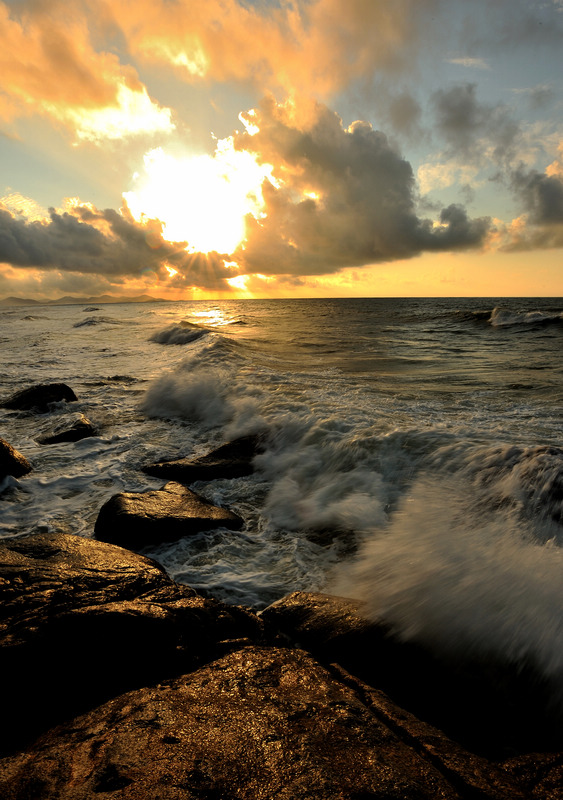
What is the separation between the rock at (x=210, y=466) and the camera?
5656 millimetres

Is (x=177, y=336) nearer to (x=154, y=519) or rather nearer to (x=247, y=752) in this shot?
(x=154, y=519)

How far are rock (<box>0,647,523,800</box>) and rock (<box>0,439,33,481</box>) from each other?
4395mm

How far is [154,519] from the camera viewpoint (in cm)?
412

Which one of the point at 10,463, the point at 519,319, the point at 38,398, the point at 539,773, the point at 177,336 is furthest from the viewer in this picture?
the point at 519,319

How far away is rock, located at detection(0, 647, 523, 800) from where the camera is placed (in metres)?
1.46

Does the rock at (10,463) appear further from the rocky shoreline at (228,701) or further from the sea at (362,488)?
the rocky shoreline at (228,701)

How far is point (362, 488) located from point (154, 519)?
2.50 meters

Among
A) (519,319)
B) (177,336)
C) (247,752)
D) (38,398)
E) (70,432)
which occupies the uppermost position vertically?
(519,319)

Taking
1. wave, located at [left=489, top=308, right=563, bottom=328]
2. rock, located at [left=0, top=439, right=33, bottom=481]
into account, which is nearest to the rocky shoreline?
rock, located at [left=0, top=439, right=33, bottom=481]

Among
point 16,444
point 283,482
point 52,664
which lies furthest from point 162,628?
point 16,444

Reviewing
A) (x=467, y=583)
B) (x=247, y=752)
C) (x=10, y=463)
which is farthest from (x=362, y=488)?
(x=10, y=463)

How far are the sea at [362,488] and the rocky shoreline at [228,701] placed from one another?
41 cm

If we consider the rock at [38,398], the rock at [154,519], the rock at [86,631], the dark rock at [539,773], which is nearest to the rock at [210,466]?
the rock at [154,519]

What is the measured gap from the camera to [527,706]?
2.28 m
